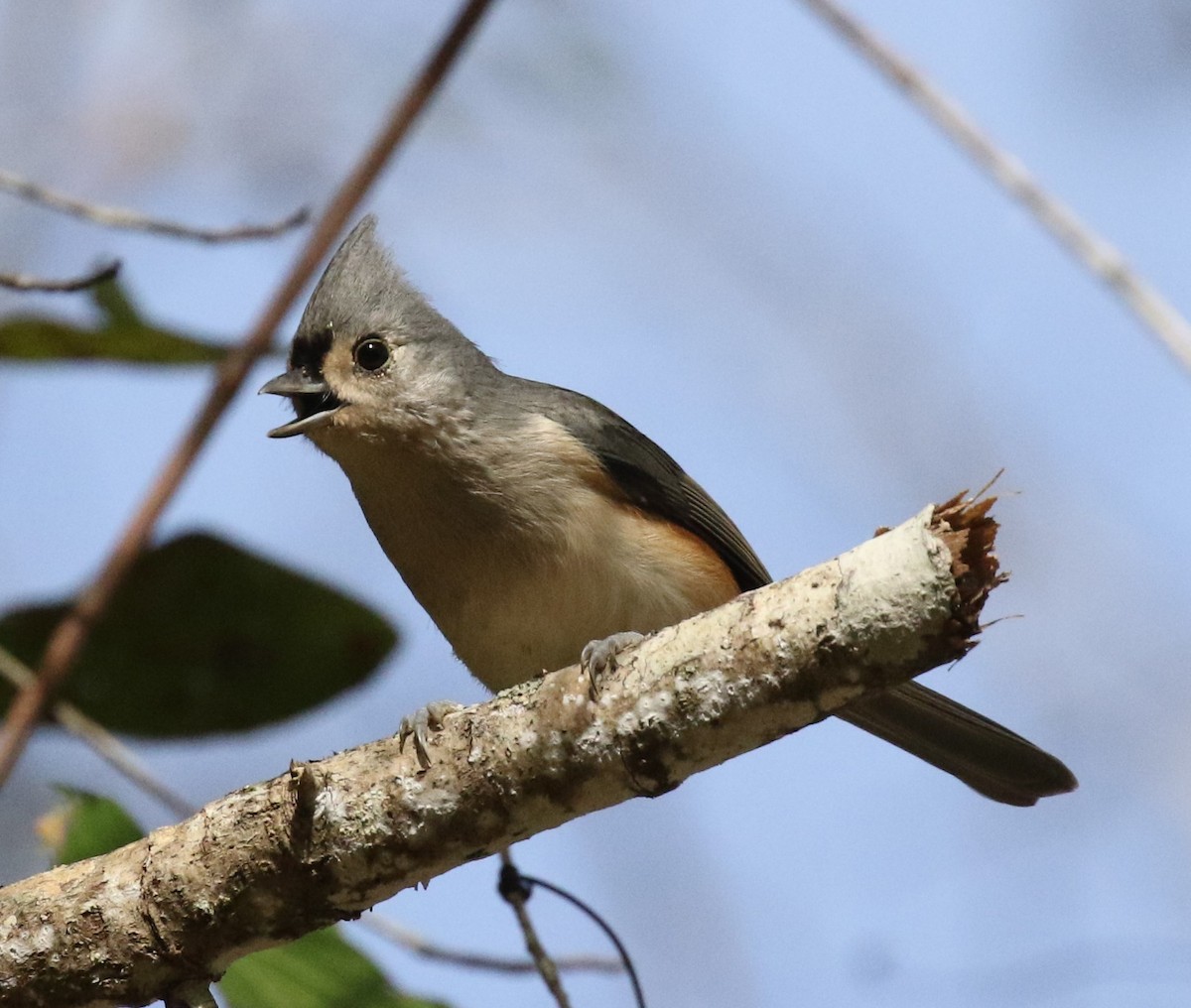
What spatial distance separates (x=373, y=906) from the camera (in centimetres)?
244

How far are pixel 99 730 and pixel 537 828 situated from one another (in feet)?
5.46

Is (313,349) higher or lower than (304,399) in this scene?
higher

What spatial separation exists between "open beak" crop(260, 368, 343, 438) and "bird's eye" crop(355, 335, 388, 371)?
0.38 ft

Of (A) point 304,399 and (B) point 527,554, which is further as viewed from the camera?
(A) point 304,399

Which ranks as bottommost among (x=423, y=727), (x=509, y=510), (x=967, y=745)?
(x=423, y=727)

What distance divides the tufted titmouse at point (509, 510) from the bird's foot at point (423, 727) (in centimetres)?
71

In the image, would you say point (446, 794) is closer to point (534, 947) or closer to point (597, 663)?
point (597, 663)

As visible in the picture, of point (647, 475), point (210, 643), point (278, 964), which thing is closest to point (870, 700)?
Result: point (647, 475)

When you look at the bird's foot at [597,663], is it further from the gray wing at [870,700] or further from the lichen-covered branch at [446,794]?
the gray wing at [870,700]

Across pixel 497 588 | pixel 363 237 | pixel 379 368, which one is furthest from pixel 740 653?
pixel 363 237

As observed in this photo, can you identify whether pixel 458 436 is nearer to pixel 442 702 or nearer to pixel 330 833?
pixel 442 702

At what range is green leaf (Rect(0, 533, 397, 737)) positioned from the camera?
11.7 ft

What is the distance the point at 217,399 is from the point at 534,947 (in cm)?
133

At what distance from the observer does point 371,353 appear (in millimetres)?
3539
